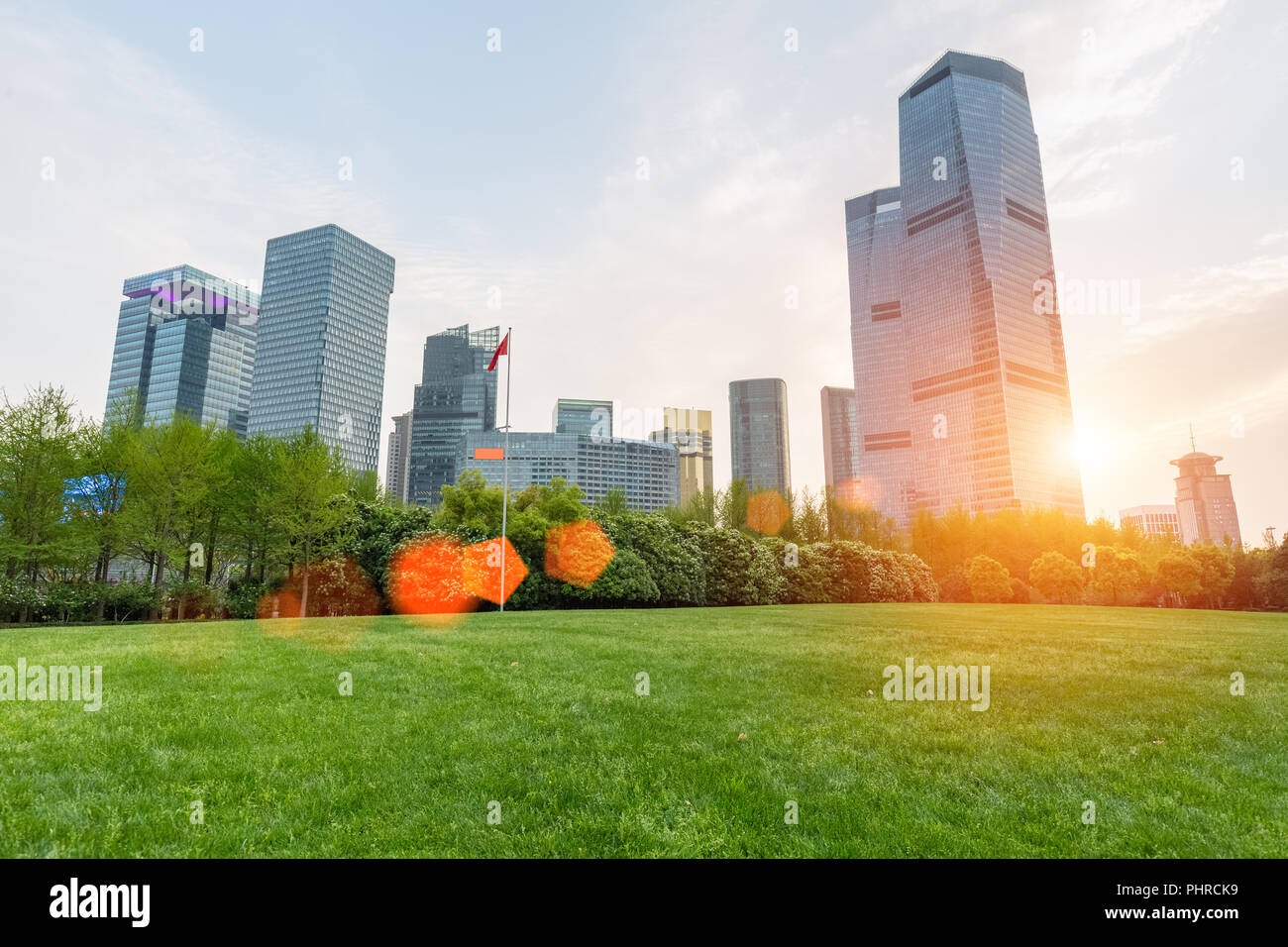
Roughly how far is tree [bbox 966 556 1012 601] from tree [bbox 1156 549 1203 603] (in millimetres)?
10938

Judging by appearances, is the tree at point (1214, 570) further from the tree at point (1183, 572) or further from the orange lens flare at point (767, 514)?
the orange lens flare at point (767, 514)

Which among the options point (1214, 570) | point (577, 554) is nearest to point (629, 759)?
point (577, 554)

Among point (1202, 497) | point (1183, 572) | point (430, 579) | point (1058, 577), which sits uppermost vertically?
point (1202, 497)

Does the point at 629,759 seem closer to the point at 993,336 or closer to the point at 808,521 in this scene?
the point at 808,521

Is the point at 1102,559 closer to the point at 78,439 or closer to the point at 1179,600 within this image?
the point at 1179,600

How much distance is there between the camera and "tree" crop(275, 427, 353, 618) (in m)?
32.4

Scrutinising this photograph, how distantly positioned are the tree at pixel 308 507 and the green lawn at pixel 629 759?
2111 cm

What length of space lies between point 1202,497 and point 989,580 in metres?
176

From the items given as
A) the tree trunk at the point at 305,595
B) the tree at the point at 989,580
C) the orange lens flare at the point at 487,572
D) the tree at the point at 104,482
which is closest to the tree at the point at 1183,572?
the tree at the point at 989,580

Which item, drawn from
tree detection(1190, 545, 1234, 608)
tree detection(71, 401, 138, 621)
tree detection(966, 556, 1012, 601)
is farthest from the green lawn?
tree detection(1190, 545, 1234, 608)

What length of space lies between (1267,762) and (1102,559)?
178 ft

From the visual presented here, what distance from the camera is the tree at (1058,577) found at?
2005 inches

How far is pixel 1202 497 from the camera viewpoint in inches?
6781
